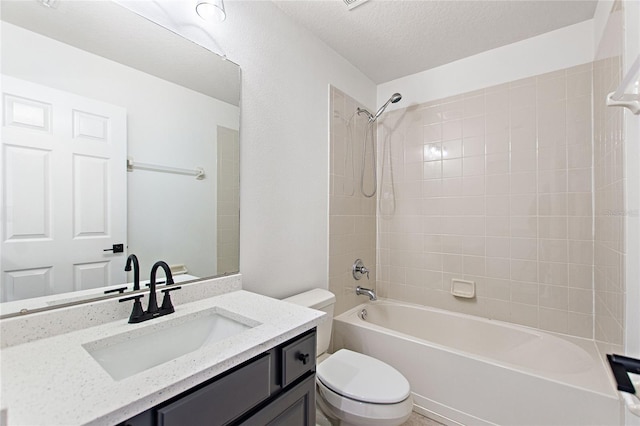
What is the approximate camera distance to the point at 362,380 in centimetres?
142

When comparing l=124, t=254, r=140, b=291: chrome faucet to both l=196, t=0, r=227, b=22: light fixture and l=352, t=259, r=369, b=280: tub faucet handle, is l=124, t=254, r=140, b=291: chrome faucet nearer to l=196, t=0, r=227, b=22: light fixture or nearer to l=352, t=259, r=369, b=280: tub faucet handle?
l=196, t=0, r=227, b=22: light fixture

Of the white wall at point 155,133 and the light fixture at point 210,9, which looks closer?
the white wall at point 155,133

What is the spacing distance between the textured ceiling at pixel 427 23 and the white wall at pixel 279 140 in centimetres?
14

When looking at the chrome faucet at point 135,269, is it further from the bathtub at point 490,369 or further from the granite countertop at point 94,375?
the bathtub at point 490,369

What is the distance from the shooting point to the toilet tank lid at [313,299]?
5.35 ft

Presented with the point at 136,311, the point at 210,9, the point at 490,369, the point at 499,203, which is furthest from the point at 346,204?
the point at 136,311

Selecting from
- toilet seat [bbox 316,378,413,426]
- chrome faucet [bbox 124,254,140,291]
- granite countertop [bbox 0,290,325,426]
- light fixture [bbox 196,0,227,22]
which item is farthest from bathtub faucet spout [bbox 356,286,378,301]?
light fixture [bbox 196,0,227,22]

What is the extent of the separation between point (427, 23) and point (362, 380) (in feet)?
7.03

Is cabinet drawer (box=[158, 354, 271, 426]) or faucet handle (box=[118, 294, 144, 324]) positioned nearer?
cabinet drawer (box=[158, 354, 271, 426])

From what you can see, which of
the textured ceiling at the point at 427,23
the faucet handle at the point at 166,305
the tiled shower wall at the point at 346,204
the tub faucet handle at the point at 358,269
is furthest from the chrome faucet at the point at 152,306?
the textured ceiling at the point at 427,23

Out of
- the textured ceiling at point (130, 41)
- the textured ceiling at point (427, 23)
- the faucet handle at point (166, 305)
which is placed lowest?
the faucet handle at point (166, 305)

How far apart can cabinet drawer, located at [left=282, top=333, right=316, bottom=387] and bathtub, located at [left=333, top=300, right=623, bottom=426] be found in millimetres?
1015

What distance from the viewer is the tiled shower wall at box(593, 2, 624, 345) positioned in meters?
1.24

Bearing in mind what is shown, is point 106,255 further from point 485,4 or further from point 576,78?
point 576,78
